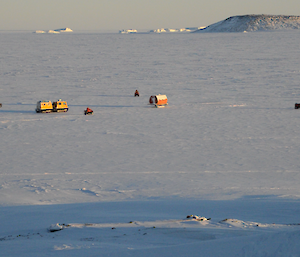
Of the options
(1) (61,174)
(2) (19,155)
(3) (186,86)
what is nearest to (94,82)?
(3) (186,86)

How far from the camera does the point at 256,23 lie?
165m

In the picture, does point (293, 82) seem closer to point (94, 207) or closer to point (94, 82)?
point (94, 82)

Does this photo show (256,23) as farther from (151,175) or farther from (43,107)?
(151,175)

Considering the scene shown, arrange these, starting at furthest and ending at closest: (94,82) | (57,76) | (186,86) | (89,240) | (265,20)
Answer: (265,20), (57,76), (94,82), (186,86), (89,240)

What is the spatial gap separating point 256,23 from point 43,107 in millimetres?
157312

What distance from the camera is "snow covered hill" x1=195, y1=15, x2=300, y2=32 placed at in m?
159

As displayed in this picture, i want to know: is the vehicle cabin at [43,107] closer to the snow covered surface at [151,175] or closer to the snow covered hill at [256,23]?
the snow covered surface at [151,175]

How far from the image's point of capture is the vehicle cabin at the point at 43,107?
21.9m

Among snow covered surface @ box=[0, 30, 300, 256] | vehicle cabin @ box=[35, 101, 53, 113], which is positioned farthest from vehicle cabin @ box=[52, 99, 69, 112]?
snow covered surface @ box=[0, 30, 300, 256]

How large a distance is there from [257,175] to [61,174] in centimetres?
554

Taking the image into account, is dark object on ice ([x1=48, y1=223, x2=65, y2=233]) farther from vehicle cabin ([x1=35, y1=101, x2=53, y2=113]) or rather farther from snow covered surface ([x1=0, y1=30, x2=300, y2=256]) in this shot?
vehicle cabin ([x1=35, y1=101, x2=53, y2=113])

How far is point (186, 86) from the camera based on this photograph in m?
32.1

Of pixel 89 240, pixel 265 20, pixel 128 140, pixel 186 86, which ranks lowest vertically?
pixel 89 240

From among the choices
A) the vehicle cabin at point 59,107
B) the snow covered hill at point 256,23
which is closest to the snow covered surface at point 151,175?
the vehicle cabin at point 59,107
